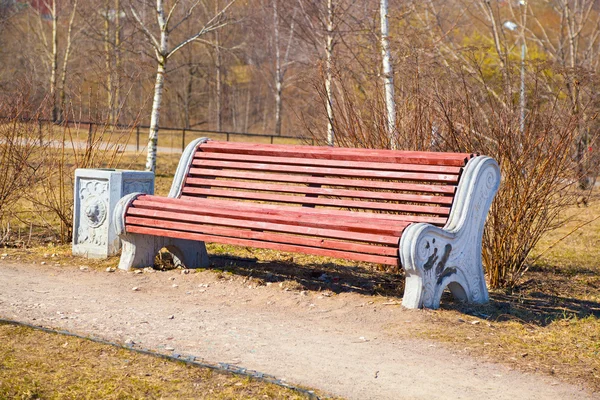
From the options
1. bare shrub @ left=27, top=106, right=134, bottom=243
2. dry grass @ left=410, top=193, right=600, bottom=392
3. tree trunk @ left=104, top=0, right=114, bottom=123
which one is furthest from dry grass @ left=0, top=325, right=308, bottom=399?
tree trunk @ left=104, top=0, right=114, bottom=123

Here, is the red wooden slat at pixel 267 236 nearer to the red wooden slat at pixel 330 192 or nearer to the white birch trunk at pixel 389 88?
the red wooden slat at pixel 330 192

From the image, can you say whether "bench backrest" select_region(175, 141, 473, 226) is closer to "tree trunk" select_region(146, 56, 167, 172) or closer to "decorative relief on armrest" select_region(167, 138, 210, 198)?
"decorative relief on armrest" select_region(167, 138, 210, 198)

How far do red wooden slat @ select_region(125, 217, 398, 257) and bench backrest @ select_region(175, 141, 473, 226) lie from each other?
538 mm

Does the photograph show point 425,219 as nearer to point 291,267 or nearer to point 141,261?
point 291,267

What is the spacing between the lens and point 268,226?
5707 mm

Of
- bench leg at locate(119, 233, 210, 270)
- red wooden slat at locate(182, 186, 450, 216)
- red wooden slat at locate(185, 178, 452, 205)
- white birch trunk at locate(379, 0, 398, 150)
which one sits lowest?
bench leg at locate(119, 233, 210, 270)

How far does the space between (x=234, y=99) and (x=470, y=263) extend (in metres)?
41.1

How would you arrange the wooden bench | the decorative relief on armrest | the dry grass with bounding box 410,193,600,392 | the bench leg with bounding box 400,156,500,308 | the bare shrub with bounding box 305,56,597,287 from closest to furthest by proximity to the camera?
the dry grass with bounding box 410,193,600,392
the bench leg with bounding box 400,156,500,308
the wooden bench
the bare shrub with bounding box 305,56,597,287
the decorative relief on armrest

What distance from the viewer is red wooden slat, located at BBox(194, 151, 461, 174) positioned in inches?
232

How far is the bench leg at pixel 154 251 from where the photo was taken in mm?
6672

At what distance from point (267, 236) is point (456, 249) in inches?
48.4

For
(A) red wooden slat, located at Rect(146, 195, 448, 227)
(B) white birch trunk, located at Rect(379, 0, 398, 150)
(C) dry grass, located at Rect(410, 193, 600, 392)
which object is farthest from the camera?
(B) white birch trunk, located at Rect(379, 0, 398, 150)

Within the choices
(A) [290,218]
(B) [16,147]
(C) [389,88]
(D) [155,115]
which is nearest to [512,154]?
(A) [290,218]

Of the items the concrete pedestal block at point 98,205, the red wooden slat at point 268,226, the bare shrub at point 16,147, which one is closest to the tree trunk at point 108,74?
the bare shrub at point 16,147
